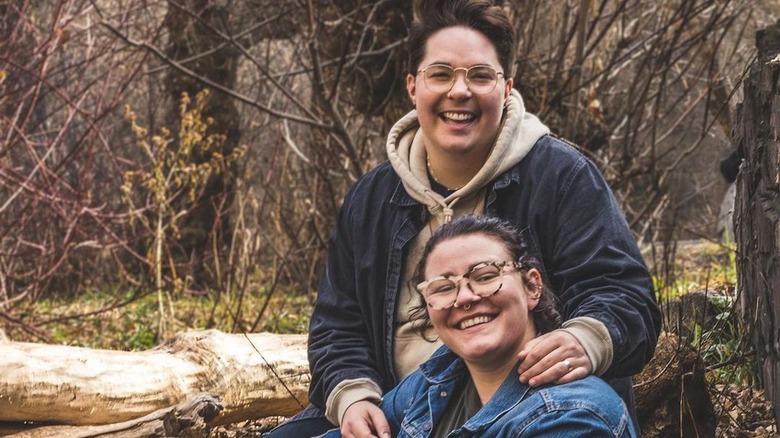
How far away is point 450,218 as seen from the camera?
346 centimetres

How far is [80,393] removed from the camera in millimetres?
4254

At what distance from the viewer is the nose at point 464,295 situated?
9.45 ft

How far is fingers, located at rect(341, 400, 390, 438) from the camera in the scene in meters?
3.23

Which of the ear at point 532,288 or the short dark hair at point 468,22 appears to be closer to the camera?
the ear at point 532,288

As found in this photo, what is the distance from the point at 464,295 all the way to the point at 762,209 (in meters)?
1.58

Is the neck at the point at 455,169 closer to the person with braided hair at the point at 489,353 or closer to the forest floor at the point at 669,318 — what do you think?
the person with braided hair at the point at 489,353

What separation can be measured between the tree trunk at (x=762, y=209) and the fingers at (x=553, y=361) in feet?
4.24

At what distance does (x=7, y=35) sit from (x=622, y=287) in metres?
7.35

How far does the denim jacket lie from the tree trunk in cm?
84

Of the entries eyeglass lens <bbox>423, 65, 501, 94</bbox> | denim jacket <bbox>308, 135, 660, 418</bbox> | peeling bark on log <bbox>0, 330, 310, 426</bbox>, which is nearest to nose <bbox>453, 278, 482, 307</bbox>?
denim jacket <bbox>308, 135, 660, 418</bbox>

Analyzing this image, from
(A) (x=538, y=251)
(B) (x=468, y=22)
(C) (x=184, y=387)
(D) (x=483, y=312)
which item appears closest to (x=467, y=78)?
(B) (x=468, y=22)

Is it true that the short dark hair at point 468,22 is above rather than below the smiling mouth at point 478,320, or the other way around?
above

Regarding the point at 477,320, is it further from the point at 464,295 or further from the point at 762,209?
the point at 762,209

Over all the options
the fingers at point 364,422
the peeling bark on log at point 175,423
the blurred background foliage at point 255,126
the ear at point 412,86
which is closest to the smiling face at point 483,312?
the fingers at point 364,422
